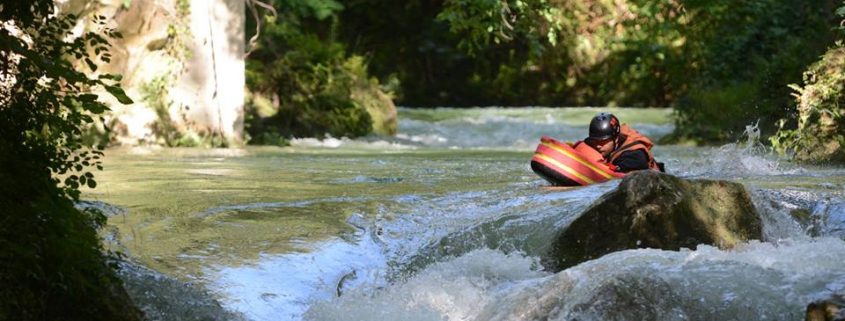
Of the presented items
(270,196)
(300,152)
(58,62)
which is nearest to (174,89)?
(300,152)

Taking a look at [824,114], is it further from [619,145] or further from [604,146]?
[604,146]

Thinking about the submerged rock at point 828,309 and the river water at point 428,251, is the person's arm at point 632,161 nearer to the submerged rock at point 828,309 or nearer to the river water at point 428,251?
the river water at point 428,251

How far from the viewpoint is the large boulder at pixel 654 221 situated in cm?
660

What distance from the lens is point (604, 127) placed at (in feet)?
30.0

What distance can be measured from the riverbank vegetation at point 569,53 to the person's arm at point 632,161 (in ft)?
20.3

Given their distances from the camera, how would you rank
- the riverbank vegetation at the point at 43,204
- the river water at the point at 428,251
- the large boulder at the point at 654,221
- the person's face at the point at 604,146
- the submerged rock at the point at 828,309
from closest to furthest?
1. the submerged rock at the point at 828,309
2. the riverbank vegetation at the point at 43,204
3. the river water at the point at 428,251
4. the large boulder at the point at 654,221
5. the person's face at the point at 604,146

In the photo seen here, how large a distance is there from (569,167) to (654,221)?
2316 millimetres

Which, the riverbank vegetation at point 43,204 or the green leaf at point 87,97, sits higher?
the green leaf at point 87,97

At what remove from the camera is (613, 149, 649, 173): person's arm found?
29.7 ft

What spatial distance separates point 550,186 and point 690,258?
3.43m

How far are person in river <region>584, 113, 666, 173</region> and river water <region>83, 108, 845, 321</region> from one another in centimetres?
64

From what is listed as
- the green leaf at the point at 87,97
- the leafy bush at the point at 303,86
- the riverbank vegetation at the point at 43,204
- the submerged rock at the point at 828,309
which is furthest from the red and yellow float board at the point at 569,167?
the leafy bush at the point at 303,86

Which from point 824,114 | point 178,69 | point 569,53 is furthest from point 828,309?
point 569,53

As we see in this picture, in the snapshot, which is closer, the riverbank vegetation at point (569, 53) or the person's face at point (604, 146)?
the person's face at point (604, 146)
